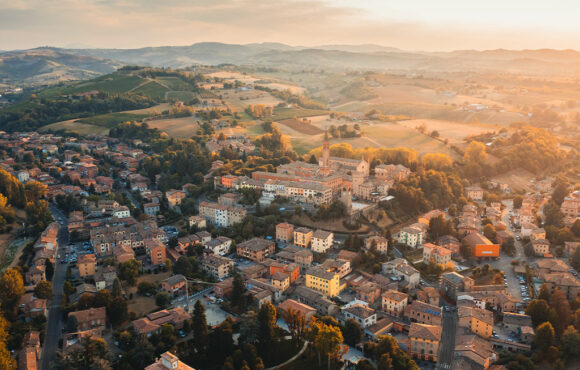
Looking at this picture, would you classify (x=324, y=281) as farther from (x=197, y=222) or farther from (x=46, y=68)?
(x=46, y=68)

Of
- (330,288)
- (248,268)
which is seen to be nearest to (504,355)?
(330,288)

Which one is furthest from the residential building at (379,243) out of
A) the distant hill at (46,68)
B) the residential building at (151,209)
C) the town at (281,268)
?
the distant hill at (46,68)

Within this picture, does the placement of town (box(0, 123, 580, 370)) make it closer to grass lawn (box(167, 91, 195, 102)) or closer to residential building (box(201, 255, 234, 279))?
residential building (box(201, 255, 234, 279))

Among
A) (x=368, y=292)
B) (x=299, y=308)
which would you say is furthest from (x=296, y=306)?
(x=368, y=292)

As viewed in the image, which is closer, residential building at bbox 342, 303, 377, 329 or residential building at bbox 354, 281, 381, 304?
residential building at bbox 342, 303, 377, 329

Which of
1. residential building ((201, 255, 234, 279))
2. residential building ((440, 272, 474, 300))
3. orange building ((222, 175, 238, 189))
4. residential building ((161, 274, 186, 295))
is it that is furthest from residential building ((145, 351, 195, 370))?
orange building ((222, 175, 238, 189))
